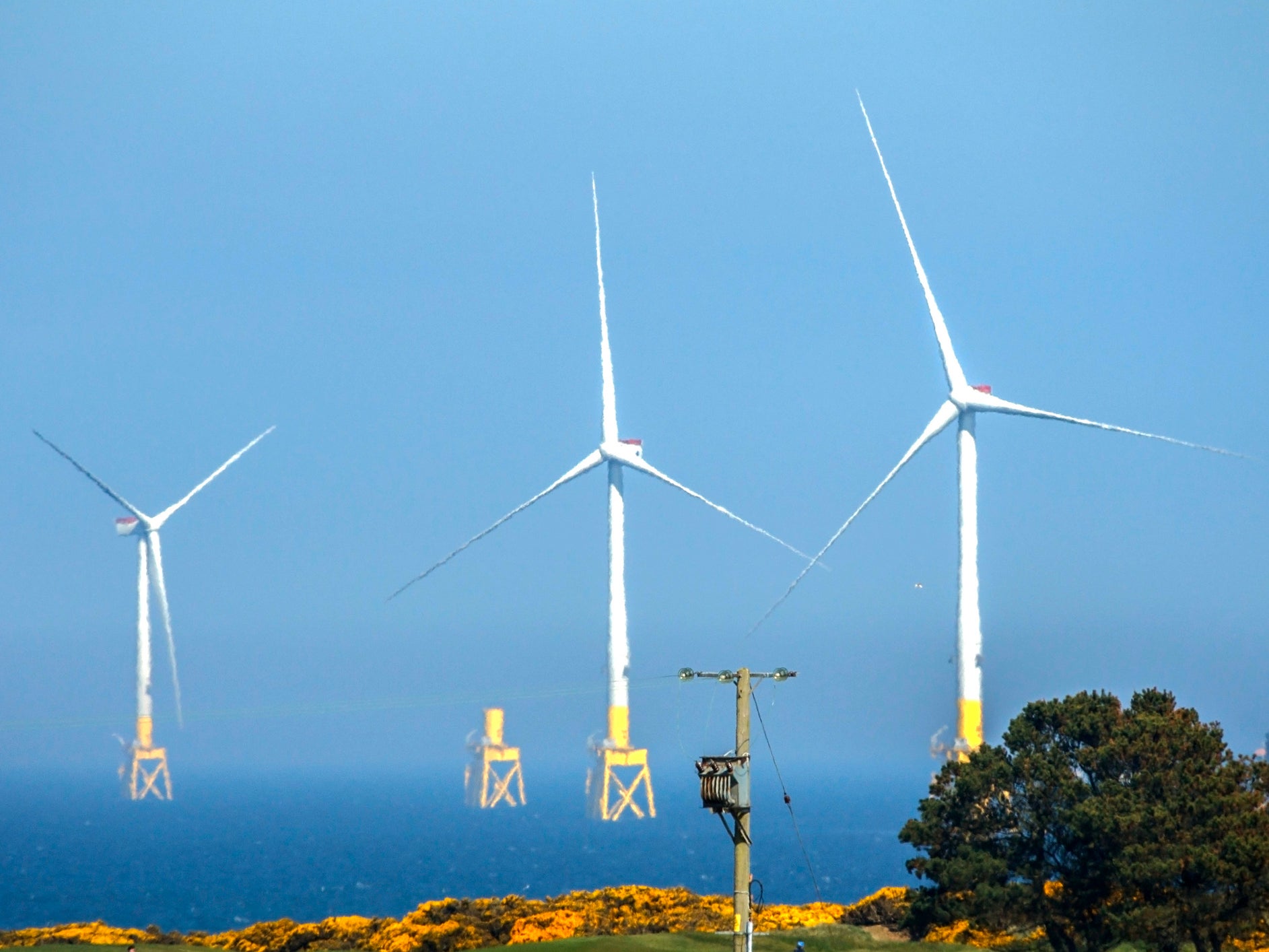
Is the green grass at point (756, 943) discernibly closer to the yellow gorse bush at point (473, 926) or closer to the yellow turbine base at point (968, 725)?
the yellow gorse bush at point (473, 926)

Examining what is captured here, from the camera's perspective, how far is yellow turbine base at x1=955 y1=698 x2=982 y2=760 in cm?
13875

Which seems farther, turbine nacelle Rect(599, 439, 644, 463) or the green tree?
turbine nacelle Rect(599, 439, 644, 463)

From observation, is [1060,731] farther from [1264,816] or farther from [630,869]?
[630,869]

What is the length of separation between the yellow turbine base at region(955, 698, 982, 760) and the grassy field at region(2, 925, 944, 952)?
212ft

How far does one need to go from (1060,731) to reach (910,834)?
8.08m

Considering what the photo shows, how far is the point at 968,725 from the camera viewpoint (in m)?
Answer: 139

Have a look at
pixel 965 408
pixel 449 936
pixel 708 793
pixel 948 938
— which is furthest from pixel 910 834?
pixel 965 408

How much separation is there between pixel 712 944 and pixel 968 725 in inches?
3032

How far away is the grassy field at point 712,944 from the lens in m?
64.8

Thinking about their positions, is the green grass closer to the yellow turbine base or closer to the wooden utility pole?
the wooden utility pole

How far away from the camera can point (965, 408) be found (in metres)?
132

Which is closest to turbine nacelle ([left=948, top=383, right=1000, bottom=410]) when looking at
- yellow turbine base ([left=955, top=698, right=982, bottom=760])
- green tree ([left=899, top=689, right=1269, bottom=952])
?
yellow turbine base ([left=955, top=698, right=982, bottom=760])

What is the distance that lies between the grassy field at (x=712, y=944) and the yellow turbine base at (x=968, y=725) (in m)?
64.7

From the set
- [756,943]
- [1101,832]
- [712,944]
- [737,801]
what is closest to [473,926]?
[712,944]
